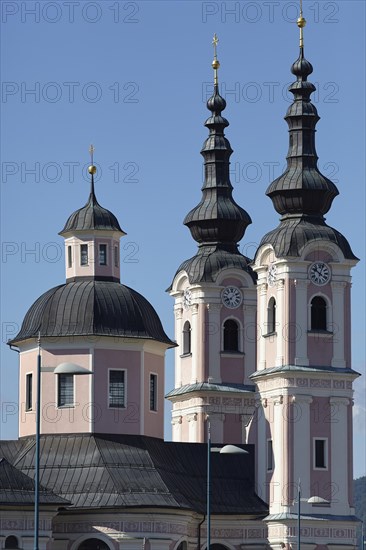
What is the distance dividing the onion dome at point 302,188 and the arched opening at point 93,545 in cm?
1518

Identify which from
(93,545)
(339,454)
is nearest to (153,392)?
(339,454)

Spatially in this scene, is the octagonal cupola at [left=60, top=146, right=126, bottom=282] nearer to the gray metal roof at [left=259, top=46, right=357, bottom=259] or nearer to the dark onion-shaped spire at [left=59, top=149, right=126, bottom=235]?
the dark onion-shaped spire at [left=59, top=149, right=126, bottom=235]

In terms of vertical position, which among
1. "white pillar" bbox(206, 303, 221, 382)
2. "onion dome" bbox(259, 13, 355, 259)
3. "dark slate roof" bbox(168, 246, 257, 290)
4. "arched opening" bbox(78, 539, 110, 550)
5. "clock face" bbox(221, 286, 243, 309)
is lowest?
"arched opening" bbox(78, 539, 110, 550)

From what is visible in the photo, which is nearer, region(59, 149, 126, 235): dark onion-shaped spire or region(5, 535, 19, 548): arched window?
region(5, 535, 19, 548): arched window

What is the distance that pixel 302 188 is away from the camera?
8731 cm

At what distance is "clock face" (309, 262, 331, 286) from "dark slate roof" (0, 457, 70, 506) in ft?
49.9

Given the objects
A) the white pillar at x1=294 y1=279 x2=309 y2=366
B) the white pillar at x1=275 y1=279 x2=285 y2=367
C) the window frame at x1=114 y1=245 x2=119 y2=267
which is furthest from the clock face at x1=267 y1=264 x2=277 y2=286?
the window frame at x1=114 y1=245 x2=119 y2=267

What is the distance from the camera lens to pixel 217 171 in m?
97.3

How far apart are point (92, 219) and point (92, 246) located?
1159 millimetres

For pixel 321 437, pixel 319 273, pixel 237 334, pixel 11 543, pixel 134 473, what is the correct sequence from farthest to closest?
pixel 237 334
pixel 319 273
pixel 321 437
pixel 134 473
pixel 11 543

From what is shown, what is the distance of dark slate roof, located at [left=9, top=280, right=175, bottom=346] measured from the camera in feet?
274

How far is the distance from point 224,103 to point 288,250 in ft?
50.5

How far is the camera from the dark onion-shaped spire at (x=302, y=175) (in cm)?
8750

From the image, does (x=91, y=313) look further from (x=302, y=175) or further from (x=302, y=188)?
(x=302, y=175)
